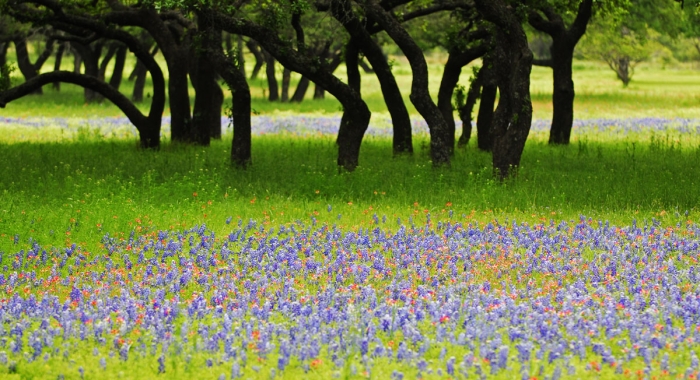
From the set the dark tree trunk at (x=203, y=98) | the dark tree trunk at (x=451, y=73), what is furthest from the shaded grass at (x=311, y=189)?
the dark tree trunk at (x=203, y=98)

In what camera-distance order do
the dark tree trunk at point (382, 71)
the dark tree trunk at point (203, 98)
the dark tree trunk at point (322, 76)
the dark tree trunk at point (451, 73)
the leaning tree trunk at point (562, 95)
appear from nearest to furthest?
the dark tree trunk at point (322, 76), the dark tree trunk at point (382, 71), the dark tree trunk at point (451, 73), the dark tree trunk at point (203, 98), the leaning tree trunk at point (562, 95)

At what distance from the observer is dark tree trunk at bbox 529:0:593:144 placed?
26.1 m

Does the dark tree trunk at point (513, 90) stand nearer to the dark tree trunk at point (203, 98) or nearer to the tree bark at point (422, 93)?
the tree bark at point (422, 93)

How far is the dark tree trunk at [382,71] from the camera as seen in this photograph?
818 inches

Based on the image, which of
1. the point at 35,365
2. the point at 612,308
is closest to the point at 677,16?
the point at 612,308

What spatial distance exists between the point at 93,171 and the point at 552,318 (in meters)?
13.2

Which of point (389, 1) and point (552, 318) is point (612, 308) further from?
point (389, 1)

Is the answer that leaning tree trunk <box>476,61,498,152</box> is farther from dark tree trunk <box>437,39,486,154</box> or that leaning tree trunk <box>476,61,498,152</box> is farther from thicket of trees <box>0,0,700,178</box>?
dark tree trunk <box>437,39,486,154</box>

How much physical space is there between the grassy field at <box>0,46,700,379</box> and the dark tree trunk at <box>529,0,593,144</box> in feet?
17.4

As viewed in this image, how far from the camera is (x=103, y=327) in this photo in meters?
8.38

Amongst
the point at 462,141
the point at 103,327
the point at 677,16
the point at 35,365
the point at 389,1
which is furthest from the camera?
the point at 677,16

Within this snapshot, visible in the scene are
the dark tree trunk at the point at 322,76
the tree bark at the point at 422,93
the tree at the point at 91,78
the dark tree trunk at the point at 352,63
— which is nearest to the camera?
the dark tree trunk at the point at 322,76

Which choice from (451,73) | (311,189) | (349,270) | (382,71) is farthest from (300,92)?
(349,270)

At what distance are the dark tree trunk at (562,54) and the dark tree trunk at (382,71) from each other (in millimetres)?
4608
